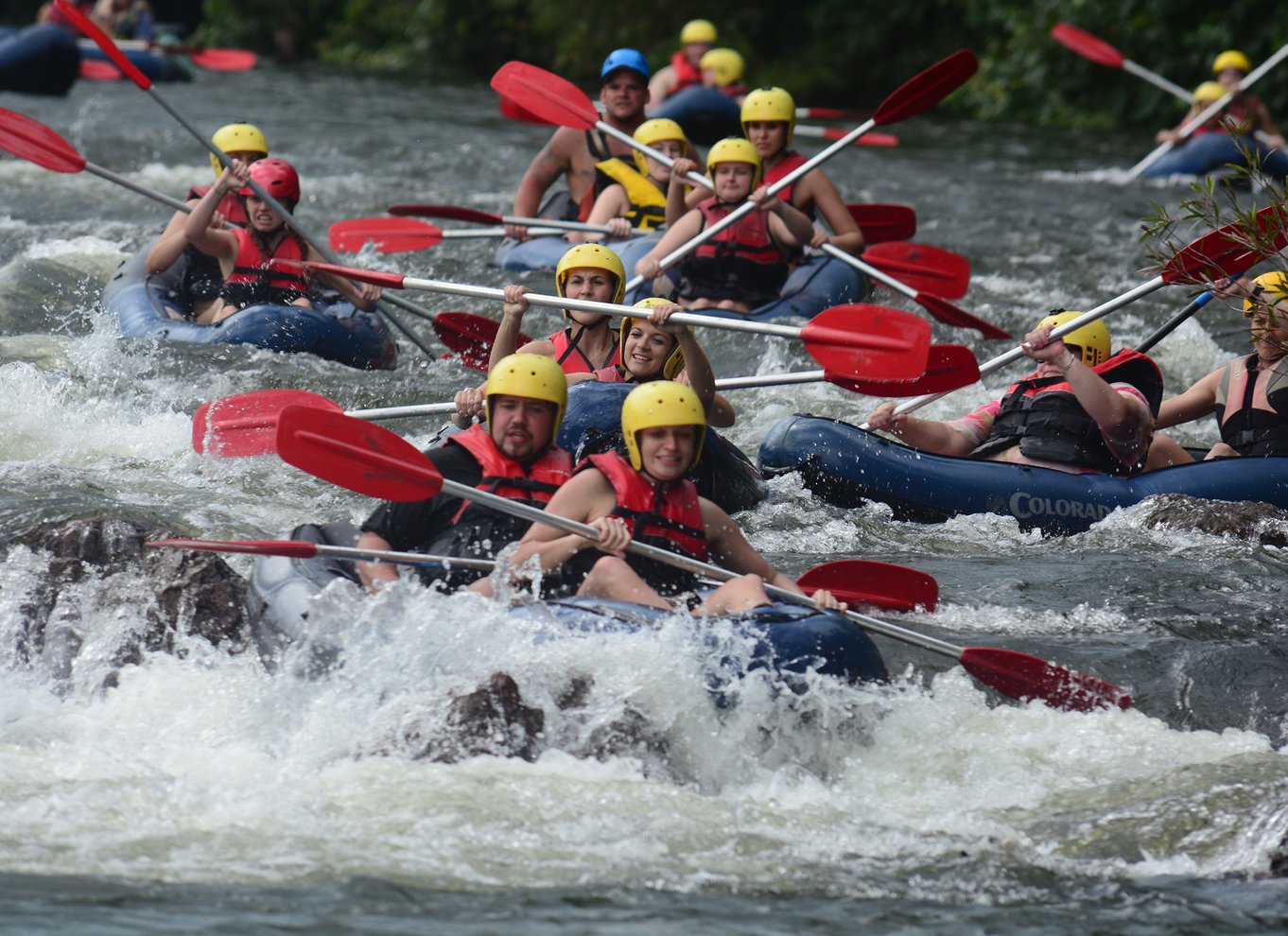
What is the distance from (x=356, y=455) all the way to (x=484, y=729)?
3.39ft

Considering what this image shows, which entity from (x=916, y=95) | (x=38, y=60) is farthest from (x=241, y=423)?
(x=38, y=60)

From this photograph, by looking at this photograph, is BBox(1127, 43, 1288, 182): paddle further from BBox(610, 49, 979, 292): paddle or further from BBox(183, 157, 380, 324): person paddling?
BBox(183, 157, 380, 324): person paddling

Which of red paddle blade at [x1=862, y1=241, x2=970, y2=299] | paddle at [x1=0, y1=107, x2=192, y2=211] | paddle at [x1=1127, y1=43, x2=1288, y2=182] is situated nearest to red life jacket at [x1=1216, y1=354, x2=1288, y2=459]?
red paddle blade at [x1=862, y1=241, x2=970, y2=299]

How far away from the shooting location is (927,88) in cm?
944

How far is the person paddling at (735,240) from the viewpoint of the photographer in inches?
364

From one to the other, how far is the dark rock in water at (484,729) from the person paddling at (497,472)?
761 millimetres

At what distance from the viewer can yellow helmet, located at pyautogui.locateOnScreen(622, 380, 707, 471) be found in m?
5.39

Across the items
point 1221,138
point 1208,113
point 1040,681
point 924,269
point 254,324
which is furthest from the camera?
point 1221,138

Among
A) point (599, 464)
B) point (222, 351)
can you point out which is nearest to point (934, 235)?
point (222, 351)

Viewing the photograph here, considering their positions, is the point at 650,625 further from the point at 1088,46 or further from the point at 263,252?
the point at 1088,46

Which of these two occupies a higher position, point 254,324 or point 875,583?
point 254,324

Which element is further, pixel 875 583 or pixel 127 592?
pixel 875 583

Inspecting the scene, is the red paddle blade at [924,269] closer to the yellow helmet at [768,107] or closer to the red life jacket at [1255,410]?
the yellow helmet at [768,107]

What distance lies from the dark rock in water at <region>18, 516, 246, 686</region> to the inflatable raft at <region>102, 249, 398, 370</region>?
2.71 meters
